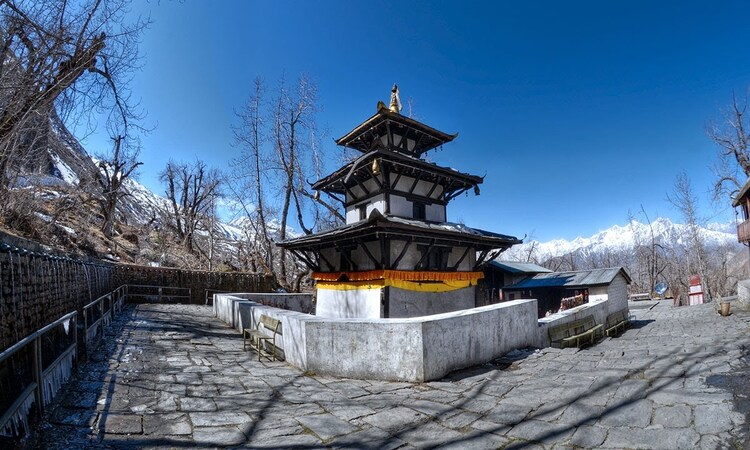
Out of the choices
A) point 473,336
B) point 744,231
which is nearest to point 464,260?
point 473,336

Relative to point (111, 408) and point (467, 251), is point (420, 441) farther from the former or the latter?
point (467, 251)

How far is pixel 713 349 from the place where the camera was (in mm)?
7426

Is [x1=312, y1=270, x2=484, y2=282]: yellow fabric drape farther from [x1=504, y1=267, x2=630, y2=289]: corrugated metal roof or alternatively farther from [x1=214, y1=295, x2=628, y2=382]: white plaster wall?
[x1=504, y1=267, x2=630, y2=289]: corrugated metal roof

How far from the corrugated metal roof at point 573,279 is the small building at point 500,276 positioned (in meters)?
0.51

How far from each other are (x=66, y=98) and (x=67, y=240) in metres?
18.7

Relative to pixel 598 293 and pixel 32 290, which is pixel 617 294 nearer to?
pixel 598 293

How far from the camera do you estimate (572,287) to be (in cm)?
2022

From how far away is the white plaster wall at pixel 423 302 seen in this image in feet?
41.7

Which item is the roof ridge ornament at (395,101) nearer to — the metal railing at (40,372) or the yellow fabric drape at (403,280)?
the yellow fabric drape at (403,280)

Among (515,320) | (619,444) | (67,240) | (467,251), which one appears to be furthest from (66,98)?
(67,240)

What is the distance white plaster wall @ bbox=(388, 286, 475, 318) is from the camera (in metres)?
12.7

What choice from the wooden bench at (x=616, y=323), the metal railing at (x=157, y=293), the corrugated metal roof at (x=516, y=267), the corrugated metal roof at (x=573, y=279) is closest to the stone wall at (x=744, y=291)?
the corrugated metal roof at (x=573, y=279)

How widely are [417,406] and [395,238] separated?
26.3 ft

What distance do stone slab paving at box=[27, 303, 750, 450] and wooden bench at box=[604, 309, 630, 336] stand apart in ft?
37.7
